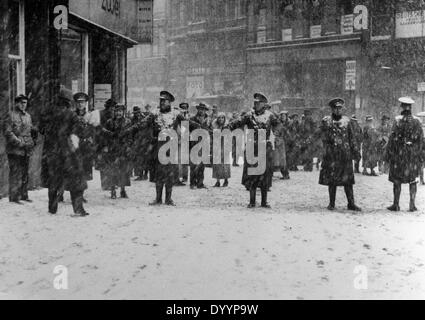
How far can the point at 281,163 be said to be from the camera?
15.1m

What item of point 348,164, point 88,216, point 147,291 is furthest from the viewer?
point 348,164

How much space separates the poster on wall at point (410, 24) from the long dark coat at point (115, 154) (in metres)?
20.8

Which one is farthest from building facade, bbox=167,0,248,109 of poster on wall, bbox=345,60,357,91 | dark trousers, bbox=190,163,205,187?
dark trousers, bbox=190,163,205,187

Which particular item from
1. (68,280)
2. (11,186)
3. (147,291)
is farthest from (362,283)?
(11,186)

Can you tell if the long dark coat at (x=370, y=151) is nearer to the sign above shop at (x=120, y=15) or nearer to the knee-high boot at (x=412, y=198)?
the knee-high boot at (x=412, y=198)

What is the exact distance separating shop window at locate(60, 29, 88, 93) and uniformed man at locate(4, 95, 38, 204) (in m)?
5.63

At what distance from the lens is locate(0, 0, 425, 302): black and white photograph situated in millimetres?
5637

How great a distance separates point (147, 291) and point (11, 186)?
589 cm

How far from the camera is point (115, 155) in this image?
11.3 metres

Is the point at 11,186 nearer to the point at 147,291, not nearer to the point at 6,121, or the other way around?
the point at 6,121

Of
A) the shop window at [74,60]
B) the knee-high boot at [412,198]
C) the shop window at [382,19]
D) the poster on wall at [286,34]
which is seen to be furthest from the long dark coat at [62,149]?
the poster on wall at [286,34]

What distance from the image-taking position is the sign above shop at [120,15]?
14.9m

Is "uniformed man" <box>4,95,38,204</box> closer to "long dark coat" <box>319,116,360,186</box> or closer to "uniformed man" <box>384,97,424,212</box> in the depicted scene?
"long dark coat" <box>319,116,360,186</box>

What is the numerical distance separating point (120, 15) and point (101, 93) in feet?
9.35
